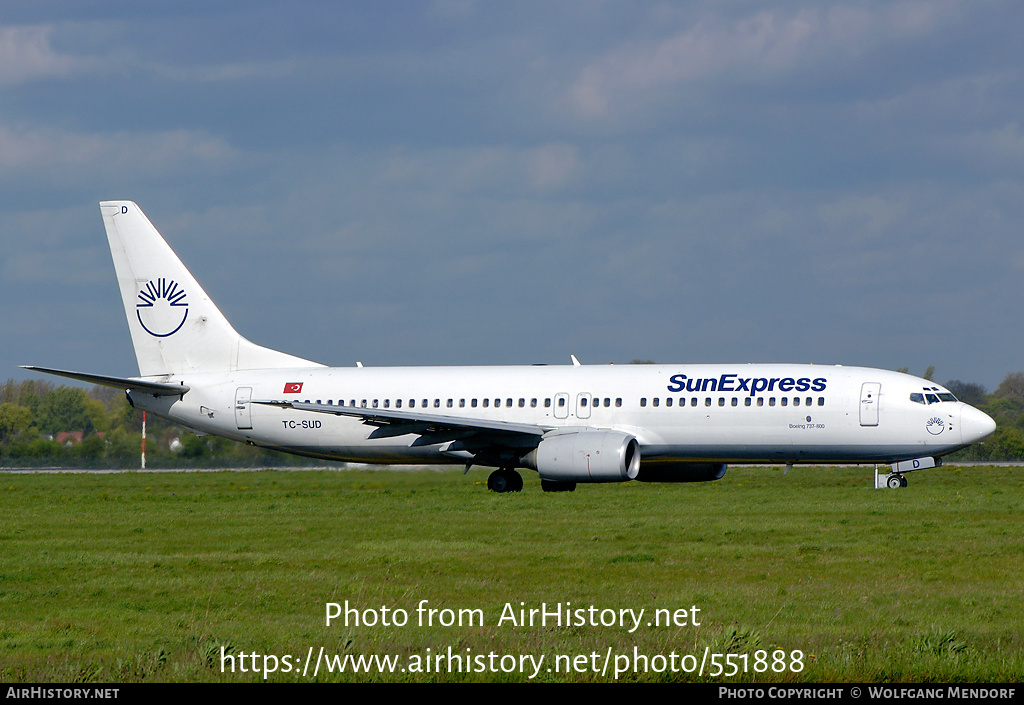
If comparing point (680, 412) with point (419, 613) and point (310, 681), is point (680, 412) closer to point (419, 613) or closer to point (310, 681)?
point (419, 613)

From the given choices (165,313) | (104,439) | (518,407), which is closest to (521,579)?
(518,407)

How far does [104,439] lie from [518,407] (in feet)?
118

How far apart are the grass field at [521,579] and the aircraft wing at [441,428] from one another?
9.69ft

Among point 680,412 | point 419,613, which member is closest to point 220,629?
point 419,613

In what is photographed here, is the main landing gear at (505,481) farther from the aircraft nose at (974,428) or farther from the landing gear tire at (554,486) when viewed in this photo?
the aircraft nose at (974,428)

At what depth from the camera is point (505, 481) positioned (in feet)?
111

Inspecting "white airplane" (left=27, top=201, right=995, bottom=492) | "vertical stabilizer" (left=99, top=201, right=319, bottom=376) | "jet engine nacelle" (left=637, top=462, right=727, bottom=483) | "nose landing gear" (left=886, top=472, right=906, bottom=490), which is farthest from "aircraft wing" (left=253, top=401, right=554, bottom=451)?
"nose landing gear" (left=886, top=472, right=906, bottom=490)

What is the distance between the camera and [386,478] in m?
35.8

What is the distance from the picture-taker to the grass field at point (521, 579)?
9711 millimetres

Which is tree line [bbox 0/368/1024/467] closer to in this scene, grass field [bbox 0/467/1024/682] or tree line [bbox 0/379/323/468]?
tree line [bbox 0/379/323/468]

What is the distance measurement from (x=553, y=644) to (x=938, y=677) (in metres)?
3.09

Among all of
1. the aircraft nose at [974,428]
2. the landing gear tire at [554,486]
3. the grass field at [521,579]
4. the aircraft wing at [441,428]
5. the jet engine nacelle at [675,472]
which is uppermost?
the aircraft nose at [974,428]

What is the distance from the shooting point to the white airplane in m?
31.4

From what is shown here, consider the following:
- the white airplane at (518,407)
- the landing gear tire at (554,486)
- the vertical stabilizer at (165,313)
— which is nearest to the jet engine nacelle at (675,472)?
the white airplane at (518,407)
